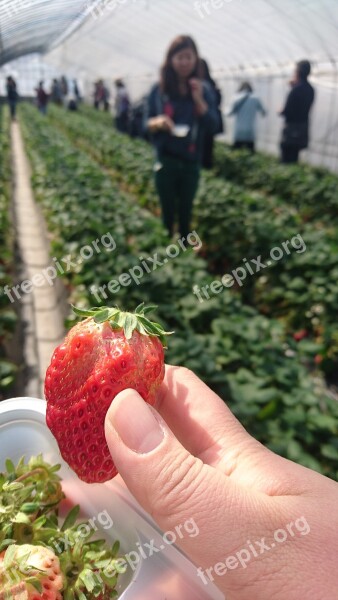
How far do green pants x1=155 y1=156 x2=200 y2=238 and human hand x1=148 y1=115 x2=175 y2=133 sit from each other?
0.28 meters

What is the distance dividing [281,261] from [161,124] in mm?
1542

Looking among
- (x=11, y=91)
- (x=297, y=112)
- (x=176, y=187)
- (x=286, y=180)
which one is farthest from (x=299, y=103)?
(x=11, y=91)

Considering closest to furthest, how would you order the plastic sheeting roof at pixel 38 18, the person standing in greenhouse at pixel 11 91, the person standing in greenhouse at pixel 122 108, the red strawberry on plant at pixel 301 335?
the red strawberry on plant at pixel 301 335 < the plastic sheeting roof at pixel 38 18 < the person standing in greenhouse at pixel 122 108 < the person standing in greenhouse at pixel 11 91

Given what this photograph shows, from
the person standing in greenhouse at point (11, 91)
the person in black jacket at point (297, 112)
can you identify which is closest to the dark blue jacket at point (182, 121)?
the person in black jacket at point (297, 112)

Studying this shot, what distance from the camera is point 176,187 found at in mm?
4859

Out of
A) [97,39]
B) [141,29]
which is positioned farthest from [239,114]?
[97,39]

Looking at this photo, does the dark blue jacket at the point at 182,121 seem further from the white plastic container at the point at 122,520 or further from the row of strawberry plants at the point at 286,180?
the white plastic container at the point at 122,520

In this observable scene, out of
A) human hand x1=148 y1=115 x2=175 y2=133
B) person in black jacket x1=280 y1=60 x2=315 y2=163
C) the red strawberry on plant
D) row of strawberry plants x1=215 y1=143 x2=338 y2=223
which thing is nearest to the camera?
the red strawberry on plant

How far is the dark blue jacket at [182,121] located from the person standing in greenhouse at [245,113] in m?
6.45

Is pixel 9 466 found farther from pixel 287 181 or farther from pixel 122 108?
pixel 122 108

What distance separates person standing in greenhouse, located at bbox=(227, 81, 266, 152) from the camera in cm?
1049

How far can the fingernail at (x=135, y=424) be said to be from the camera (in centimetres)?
101

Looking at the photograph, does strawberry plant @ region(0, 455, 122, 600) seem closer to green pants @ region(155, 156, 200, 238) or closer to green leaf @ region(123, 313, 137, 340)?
green leaf @ region(123, 313, 137, 340)

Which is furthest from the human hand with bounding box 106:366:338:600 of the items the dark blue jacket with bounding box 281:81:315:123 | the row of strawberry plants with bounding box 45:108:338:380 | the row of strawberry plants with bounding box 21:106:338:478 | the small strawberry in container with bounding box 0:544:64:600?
the dark blue jacket with bounding box 281:81:315:123
